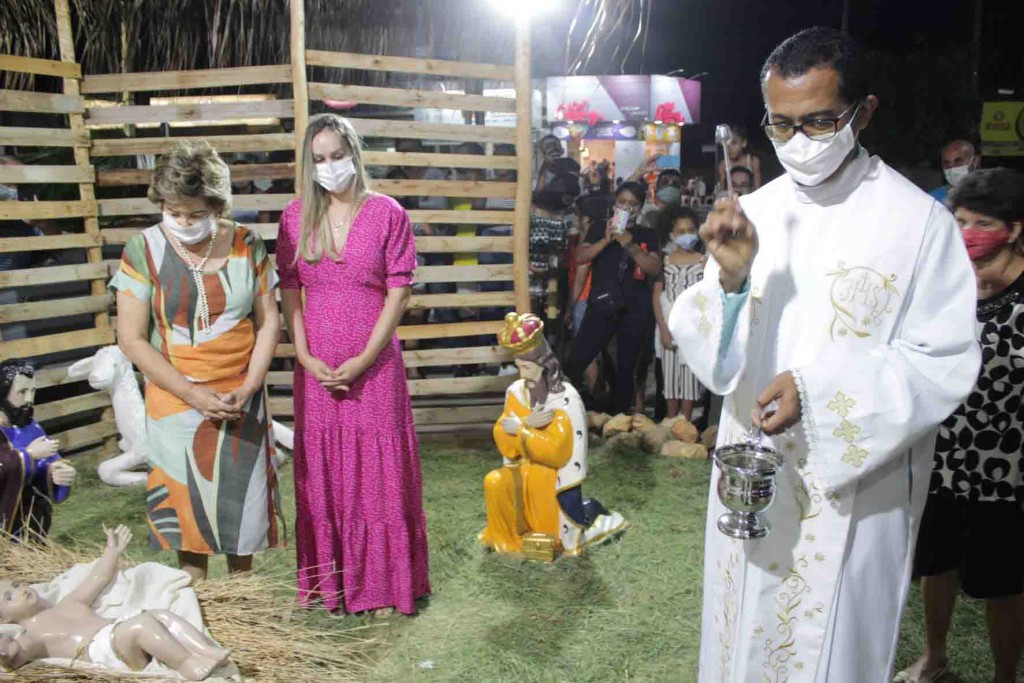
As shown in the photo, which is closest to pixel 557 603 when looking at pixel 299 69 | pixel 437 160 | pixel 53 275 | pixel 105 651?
pixel 105 651

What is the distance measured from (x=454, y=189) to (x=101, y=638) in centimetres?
447

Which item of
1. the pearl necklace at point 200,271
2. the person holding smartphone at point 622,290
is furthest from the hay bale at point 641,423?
the pearl necklace at point 200,271

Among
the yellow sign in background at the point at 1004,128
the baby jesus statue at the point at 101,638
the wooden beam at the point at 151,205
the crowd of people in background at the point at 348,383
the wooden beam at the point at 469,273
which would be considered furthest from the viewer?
the yellow sign in background at the point at 1004,128

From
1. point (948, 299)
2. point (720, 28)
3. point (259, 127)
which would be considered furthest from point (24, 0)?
point (720, 28)

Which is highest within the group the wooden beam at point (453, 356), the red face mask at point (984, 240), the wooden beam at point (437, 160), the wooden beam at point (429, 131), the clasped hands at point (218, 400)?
the wooden beam at point (429, 131)

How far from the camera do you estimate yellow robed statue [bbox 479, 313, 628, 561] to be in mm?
4660

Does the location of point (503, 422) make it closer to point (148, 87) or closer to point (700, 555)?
point (700, 555)

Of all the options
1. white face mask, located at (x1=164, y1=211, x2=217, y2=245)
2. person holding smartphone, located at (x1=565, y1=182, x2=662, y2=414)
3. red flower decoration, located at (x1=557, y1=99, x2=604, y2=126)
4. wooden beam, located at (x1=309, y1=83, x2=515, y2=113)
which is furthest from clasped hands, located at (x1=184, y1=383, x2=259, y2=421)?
red flower decoration, located at (x1=557, y1=99, x2=604, y2=126)

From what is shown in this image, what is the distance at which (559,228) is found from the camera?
25.3 feet

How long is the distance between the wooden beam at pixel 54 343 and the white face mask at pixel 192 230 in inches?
134

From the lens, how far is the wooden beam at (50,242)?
615 cm

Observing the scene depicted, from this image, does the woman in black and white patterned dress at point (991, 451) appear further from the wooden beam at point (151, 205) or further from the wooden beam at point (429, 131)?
the wooden beam at point (151, 205)

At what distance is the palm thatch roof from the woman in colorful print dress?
3497 mm

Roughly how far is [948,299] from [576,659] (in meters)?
2.47
